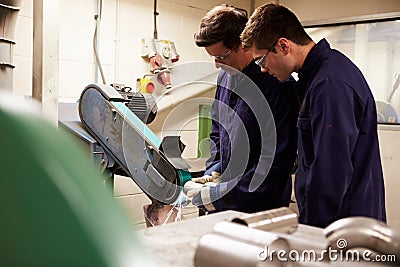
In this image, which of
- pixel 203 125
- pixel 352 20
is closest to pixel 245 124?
pixel 203 125

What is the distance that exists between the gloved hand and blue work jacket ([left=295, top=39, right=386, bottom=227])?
1.16ft

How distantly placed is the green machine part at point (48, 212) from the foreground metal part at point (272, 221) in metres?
0.34

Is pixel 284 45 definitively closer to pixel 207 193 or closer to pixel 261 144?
pixel 261 144

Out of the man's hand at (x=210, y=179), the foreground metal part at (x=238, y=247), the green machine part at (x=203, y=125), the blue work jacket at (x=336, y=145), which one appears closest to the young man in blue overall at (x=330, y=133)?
the blue work jacket at (x=336, y=145)

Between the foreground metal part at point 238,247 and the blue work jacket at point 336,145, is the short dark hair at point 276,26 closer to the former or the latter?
the blue work jacket at point 336,145

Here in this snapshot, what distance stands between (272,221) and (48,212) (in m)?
0.41

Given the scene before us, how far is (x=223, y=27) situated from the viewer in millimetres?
1749

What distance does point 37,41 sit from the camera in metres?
1.61

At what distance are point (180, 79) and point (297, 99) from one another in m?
1.32

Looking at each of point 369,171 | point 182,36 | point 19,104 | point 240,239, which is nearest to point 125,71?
point 182,36

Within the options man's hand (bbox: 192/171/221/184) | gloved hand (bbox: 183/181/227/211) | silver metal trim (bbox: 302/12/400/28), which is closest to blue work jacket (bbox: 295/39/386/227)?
gloved hand (bbox: 183/181/227/211)

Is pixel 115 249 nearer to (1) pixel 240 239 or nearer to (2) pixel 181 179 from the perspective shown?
(1) pixel 240 239

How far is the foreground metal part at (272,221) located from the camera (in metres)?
0.57

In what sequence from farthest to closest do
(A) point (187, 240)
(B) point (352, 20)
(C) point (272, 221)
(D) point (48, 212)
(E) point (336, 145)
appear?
(B) point (352, 20) < (E) point (336, 145) < (A) point (187, 240) < (C) point (272, 221) < (D) point (48, 212)
